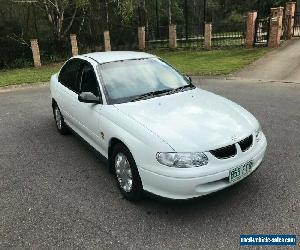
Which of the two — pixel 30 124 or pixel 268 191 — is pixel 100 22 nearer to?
pixel 30 124

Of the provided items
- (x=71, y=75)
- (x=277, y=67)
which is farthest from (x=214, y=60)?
(x=71, y=75)

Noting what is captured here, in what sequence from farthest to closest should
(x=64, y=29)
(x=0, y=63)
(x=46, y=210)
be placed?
(x=64, y=29) < (x=0, y=63) < (x=46, y=210)

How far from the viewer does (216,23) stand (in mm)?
27734

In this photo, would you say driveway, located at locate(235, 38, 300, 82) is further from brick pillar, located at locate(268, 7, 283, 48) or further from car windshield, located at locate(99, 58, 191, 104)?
car windshield, located at locate(99, 58, 191, 104)

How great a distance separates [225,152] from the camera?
364 cm

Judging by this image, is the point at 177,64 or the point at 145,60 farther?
the point at 177,64

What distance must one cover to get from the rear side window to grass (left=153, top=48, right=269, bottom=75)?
766 cm

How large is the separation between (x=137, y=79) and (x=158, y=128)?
139 centimetres

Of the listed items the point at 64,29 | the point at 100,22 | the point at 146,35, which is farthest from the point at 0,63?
the point at 146,35

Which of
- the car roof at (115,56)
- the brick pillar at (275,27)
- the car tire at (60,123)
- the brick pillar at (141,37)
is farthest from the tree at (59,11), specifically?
the car roof at (115,56)

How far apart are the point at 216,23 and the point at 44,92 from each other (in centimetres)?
1962

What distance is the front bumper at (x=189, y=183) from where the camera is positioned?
3486 millimetres

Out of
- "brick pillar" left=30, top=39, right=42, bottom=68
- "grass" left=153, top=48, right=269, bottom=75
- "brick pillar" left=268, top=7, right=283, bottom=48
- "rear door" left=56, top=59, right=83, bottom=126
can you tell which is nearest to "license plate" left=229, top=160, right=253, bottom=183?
"rear door" left=56, top=59, right=83, bottom=126

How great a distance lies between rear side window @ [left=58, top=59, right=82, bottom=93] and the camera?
5.59 m
